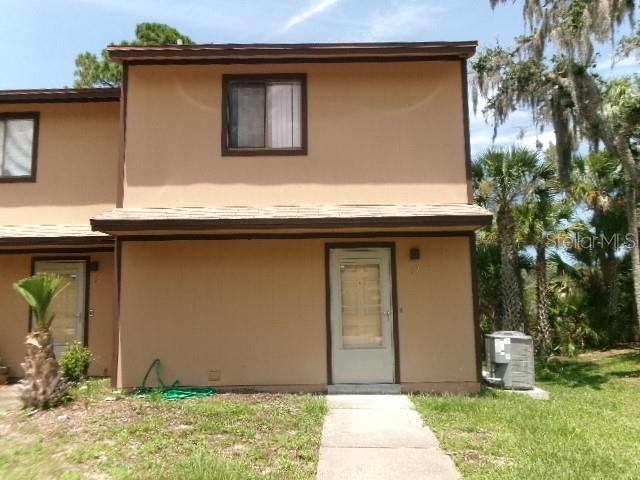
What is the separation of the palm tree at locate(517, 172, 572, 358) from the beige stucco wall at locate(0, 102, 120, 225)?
10507mm

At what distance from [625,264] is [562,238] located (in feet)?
11.1

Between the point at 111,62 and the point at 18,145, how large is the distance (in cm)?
1507

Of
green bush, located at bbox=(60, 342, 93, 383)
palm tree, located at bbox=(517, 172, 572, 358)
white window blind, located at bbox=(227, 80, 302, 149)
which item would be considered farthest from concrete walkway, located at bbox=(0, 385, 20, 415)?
palm tree, located at bbox=(517, 172, 572, 358)

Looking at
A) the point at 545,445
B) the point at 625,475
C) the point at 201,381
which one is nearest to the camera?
the point at 625,475

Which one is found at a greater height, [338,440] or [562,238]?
[562,238]

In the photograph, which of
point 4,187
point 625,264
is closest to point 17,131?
point 4,187

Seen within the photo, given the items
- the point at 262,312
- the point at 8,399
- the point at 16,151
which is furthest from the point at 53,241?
the point at 262,312

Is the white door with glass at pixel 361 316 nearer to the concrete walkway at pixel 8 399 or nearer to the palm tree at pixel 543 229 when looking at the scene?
the concrete walkway at pixel 8 399

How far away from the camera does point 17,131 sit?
11.3m

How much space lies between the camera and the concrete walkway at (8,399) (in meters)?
8.06

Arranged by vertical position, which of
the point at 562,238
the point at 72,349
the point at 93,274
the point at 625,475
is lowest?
the point at 625,475

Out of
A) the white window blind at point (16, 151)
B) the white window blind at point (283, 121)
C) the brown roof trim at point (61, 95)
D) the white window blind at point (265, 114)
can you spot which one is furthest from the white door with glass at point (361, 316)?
the white window blind at point (16, 151)

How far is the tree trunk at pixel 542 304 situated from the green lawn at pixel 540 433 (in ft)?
17.2

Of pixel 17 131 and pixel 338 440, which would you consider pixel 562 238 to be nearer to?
pixel 338 440
